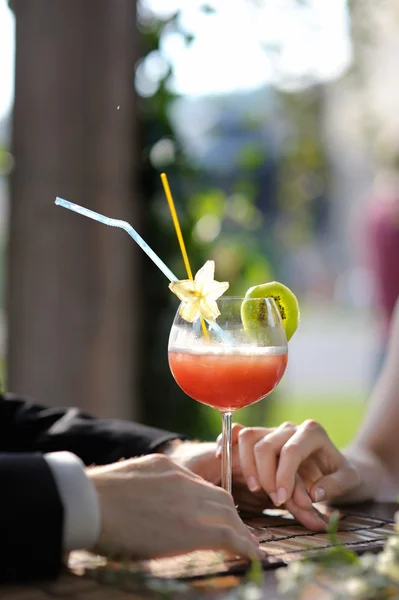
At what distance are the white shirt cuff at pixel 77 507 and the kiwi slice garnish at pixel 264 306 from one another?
43cm

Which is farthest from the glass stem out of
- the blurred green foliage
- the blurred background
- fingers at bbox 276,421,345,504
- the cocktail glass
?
the blurred green foliage

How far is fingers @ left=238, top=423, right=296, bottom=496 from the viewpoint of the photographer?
1.50 meters

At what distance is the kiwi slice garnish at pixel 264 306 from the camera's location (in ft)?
4.70

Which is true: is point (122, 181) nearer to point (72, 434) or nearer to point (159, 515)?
point (72, 434)

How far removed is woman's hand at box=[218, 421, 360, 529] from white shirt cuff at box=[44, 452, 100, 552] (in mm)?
452

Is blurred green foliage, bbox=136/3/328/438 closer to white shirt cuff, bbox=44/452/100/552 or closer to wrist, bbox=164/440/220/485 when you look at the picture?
wrist, bbox=164/440/220/485

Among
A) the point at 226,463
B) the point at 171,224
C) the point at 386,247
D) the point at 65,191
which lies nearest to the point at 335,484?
the point at 226,463

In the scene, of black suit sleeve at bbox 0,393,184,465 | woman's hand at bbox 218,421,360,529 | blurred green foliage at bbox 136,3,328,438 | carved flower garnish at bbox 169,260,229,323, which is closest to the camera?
carved flower garnish at bbox 169,260,229,323

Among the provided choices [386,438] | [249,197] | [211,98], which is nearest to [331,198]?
[211,98]

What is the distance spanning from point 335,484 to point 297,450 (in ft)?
0.45

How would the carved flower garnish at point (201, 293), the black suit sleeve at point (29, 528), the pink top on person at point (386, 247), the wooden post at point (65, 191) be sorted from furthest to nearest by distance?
the pink top on person at point (386, 247) < the wooden post at point (65, 191) < the carved flower garnish at point (201, 293) < the black suit sleeve at point (29, 528)

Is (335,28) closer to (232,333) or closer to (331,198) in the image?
(232,333)

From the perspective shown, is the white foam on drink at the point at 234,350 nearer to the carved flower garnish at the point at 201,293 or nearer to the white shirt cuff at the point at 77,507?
the carved flower garnish at the point at 201,293

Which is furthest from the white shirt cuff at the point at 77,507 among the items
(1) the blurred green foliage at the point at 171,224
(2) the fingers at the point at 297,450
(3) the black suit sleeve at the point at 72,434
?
(1) the blurred green foliage at the point at 171,224
